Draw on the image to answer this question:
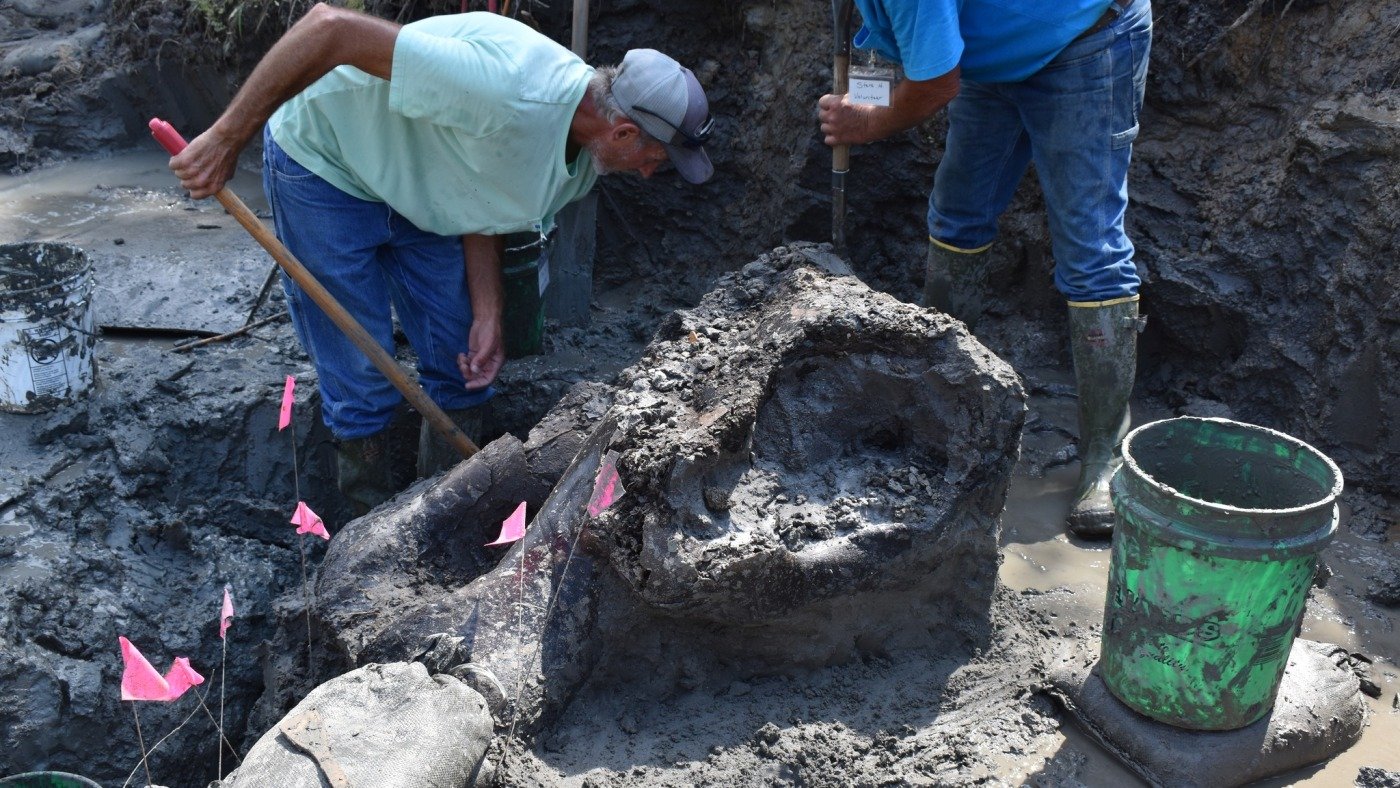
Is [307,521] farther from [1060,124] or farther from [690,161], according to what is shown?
[1060,124]

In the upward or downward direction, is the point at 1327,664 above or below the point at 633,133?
below

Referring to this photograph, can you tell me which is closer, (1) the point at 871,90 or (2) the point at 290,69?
(2) the point at 290,69

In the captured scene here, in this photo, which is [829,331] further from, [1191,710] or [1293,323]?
[1293,323]

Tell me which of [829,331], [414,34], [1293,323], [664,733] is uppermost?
[414,34]

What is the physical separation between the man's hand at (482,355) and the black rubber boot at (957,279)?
56.7 inches

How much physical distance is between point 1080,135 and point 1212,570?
141 cm

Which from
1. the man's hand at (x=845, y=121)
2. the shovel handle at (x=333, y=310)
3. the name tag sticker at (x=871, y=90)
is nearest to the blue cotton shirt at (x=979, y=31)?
the name tag sticker at (x=871, y=90)

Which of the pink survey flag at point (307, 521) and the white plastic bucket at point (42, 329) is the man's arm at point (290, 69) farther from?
the white plastic bucket at point (42, 329)

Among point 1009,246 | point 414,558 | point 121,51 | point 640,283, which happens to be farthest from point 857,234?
point 121,51

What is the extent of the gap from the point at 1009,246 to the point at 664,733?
2729 mm

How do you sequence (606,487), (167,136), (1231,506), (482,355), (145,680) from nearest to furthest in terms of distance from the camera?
(145,680)
(1231,506)
(606,487)
(167,136)
(482,355)

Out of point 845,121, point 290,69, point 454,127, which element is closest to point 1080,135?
point 845,121

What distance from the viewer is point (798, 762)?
233 centimetres

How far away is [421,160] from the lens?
318cm
